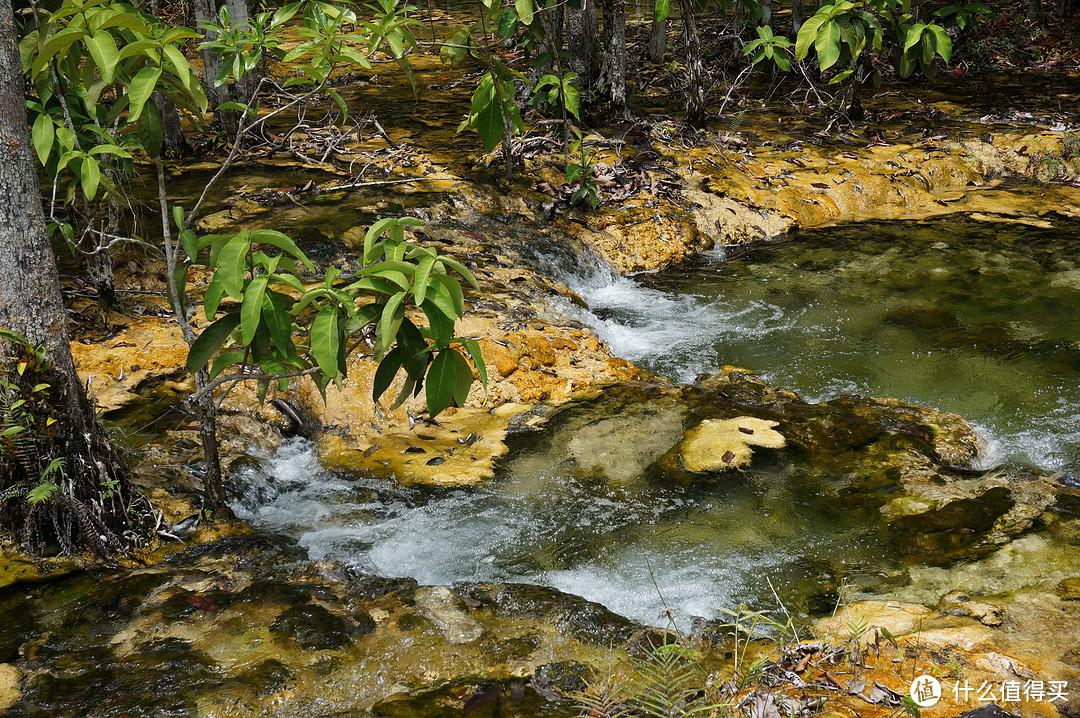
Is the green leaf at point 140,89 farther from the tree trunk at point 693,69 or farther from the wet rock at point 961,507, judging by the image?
the tree trunk at point 693,69

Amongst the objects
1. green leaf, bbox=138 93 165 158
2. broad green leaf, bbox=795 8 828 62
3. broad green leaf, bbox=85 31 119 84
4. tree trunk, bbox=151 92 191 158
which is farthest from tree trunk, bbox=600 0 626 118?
broad green leaf, bbox=85 31 119 84

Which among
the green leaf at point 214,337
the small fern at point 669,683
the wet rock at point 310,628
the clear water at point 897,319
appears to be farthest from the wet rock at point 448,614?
the clear water at point 897,319

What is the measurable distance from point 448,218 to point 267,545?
12.8ft

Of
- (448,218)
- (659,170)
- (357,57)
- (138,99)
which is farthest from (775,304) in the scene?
(138,99)

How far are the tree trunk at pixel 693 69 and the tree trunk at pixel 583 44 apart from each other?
1005 millimetres

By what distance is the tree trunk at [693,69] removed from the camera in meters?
7.79

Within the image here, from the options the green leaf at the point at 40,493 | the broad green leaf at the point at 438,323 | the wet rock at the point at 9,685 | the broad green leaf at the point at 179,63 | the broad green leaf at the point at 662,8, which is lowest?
the wet rock at the point at 9,685

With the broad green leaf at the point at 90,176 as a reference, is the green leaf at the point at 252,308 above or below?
below

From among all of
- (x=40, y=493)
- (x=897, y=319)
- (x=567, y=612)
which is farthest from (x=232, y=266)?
(x=897, y=319)

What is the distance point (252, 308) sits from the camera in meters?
2.57

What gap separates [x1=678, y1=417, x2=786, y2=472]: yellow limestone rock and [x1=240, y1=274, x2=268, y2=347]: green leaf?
2395 millimetres

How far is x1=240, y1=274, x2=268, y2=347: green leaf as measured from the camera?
2.56 meters

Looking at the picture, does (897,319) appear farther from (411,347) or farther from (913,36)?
(411,347)

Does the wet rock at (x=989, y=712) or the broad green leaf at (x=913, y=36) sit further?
the broad green leaf at (x=913, y=36)
